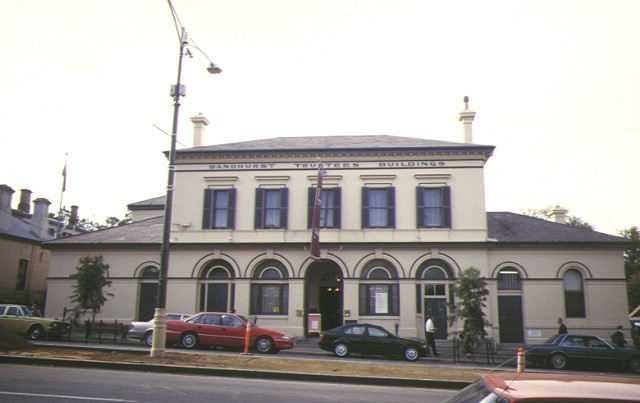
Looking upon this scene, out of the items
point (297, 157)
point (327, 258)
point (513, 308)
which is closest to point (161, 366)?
point (327, 258)

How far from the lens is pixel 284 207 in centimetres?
2872

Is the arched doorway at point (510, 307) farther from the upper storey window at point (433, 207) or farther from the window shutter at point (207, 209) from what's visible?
the window shutter at point (207, 209)

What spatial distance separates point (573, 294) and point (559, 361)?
765 cm

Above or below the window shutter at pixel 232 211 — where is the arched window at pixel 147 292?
below

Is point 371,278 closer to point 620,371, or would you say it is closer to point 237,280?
point 237,280

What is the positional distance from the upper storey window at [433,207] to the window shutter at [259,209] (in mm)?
8073

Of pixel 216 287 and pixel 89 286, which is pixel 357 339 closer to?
pixel 216 287

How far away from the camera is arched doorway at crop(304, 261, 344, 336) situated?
2942 cm

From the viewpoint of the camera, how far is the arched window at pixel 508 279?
27531 millimetres

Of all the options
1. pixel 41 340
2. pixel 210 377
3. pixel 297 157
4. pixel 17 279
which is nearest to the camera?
pixel 210 377

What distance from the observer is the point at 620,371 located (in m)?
20.7

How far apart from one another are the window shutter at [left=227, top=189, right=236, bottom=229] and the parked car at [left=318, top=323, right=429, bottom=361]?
972 centimetres

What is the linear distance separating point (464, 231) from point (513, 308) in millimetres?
4456

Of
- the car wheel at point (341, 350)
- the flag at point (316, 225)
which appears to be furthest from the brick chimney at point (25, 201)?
the car wheel at point (341, 350)
